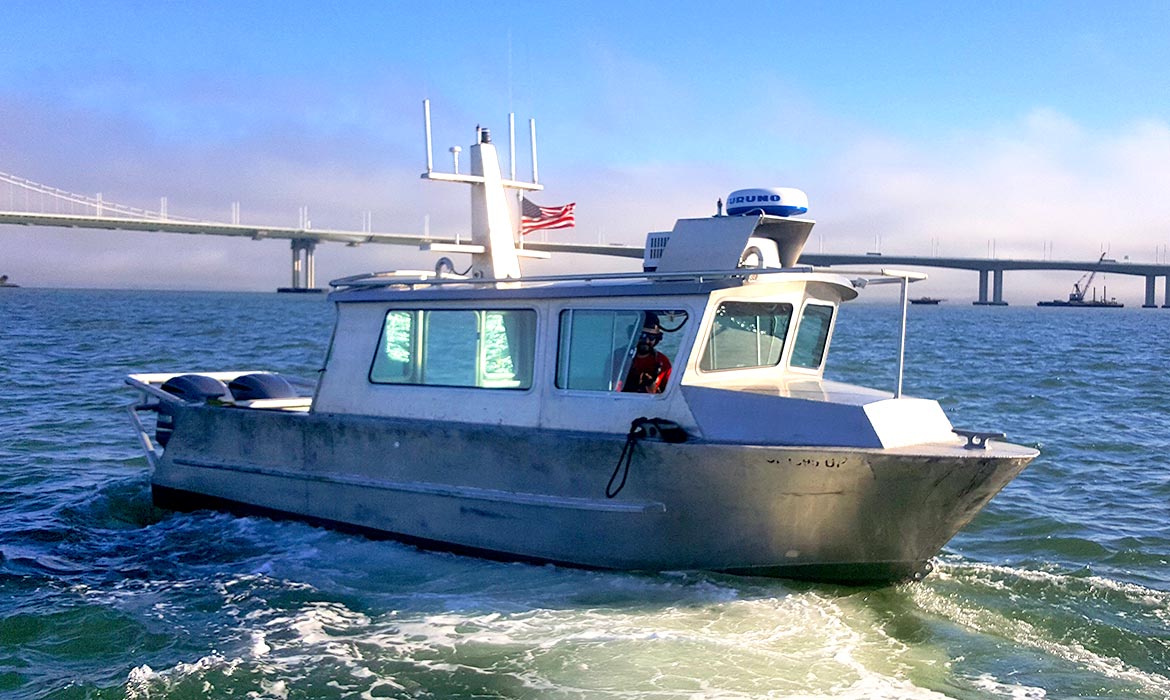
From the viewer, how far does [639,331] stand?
27.5 ft

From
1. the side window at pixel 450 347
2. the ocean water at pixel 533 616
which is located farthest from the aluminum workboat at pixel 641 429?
the ocean water at pixel 533 616

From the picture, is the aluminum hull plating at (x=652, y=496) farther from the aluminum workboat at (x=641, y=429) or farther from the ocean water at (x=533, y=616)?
the ocean water at (x=533, y=616)

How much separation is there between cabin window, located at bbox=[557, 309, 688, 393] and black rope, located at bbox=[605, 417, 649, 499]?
1.22 ft

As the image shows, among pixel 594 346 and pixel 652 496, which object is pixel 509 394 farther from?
pixel 652 496

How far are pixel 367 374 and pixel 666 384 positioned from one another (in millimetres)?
3131

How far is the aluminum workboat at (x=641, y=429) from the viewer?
7.72 metres

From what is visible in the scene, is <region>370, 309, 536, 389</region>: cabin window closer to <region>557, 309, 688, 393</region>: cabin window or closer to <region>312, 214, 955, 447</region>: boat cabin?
<region>312, 214, 955, 447</region>: boat cabin

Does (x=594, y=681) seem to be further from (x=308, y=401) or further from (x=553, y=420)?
(x=308, y=401)

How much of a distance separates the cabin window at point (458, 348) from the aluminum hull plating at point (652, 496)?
0.48 meters

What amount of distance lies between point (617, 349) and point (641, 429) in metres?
0.77

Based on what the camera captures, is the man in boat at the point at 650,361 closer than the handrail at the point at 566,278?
No

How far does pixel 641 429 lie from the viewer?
26.3 feet

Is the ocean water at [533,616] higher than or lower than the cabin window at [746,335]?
lower

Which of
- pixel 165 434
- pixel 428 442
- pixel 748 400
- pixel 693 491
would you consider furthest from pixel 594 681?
pixel 165 434
